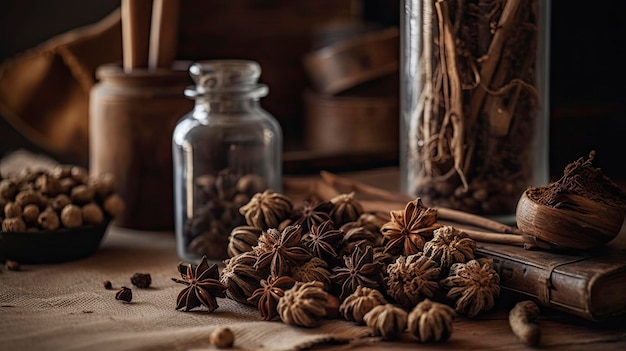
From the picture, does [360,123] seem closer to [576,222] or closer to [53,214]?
[53,214]

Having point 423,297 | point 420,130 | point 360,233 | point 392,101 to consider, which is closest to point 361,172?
point 392,101

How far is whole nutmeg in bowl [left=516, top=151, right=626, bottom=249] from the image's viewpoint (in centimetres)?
98

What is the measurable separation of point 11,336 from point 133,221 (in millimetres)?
509

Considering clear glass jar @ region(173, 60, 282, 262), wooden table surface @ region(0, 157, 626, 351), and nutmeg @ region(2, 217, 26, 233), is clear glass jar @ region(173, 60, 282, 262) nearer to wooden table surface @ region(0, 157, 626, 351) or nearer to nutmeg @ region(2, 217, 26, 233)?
nutmeg @ region(2, 217, 26, 233)

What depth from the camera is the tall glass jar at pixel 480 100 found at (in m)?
1.18

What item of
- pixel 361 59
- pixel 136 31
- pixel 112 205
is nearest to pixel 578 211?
pixel 112 205

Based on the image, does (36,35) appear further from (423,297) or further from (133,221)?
(423,297)

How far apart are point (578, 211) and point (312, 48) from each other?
115 centimetres

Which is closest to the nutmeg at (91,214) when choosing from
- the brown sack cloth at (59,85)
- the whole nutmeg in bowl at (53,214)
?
the whole nutmeg in bowl at (53,214)

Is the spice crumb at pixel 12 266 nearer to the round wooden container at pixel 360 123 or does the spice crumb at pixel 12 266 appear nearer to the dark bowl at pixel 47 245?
the dark bowl at pixel 47 245

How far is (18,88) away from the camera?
178cm

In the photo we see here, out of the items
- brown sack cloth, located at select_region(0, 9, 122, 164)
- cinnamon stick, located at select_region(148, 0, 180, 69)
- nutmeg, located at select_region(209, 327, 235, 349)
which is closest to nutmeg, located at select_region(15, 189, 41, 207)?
cinnamon stick, located at select_region(148, 0, 180, 69)

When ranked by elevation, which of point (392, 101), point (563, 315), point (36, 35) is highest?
point (36, 35)

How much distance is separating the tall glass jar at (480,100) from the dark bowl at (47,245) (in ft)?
1.57
